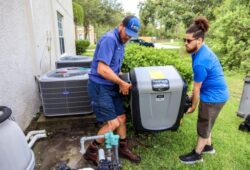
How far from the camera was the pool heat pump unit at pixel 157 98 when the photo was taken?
7.57 feet

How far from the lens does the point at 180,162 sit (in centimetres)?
284

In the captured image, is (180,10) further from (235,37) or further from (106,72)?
(106,72)

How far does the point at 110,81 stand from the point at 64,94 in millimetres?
1275

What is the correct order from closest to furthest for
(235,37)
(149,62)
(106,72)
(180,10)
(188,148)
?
(106,72) < (188,148) < (149,62) < (235,37) < (180,10)

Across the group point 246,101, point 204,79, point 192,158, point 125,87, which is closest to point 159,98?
point 125,87

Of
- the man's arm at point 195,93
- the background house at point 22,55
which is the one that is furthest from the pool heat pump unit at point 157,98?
the background house at point 22,55

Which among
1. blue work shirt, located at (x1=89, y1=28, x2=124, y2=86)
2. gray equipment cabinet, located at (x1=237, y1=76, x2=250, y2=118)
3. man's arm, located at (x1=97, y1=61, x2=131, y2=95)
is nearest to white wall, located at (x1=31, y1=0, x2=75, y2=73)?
blue work shirt, located at (x1=89, y1=28, x2=124, y2=86)

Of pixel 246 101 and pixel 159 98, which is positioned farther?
pixel 246 101

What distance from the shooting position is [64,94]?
11.3 ft

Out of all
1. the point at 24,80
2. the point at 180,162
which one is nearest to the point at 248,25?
the point at 180,162

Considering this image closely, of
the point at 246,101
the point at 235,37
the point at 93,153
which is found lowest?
the point at 93,153

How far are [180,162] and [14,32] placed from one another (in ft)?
9.81

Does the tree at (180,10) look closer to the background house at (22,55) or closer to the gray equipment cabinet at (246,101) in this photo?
the gray equipment cabinet at (246,101)

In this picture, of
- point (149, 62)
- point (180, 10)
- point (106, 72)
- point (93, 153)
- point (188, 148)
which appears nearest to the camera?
Result: point (106, 72)
